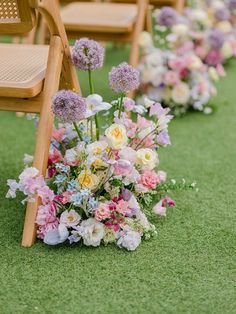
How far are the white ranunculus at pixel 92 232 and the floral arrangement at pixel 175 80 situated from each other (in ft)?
4.68

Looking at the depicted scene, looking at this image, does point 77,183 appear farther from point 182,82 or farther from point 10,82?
point 182,82

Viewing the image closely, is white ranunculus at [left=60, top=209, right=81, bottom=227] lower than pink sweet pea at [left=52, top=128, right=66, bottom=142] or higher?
lower

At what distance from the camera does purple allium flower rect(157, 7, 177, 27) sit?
325 cm

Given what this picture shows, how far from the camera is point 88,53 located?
198 centimetres

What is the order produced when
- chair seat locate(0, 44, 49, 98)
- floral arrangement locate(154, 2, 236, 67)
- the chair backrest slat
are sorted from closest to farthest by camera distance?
the chair backrest slat → chair seat locate(0, 44, 49, 98) → floral arrangement locate(154, 2, 236, 67)

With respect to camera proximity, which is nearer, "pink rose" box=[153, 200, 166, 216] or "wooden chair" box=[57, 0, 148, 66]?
"pink rose" box=[153, 200, 166, 216]

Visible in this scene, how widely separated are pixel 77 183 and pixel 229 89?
2.07 meters

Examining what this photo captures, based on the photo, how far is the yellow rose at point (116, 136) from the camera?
6.23 ft

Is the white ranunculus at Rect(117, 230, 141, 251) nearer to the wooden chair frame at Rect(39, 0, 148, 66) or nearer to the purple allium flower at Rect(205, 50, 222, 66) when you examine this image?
the wooden chair frame at Rect(39, 0, 148, 66)

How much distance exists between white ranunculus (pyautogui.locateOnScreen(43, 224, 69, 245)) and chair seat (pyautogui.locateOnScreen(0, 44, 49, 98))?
433mm

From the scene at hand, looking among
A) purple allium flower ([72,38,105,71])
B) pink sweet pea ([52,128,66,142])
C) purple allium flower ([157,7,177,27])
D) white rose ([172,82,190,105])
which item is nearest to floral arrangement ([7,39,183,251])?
purple allium flower ([72,38,105,71])

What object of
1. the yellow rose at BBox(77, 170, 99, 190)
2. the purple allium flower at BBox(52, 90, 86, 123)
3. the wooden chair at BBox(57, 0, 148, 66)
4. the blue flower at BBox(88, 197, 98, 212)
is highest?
the purple allium flower at BBox(52, 90, 86, 123)

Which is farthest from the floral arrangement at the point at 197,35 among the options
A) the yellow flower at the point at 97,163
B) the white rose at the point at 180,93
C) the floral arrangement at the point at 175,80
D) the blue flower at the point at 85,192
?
the blue flower at the point at 85,192

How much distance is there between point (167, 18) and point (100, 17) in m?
0.38
